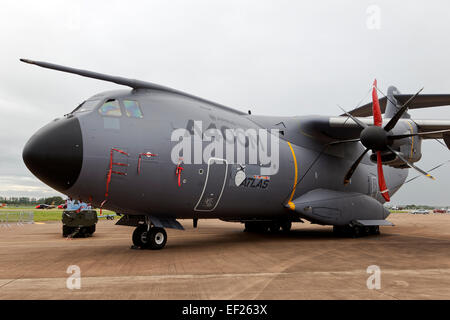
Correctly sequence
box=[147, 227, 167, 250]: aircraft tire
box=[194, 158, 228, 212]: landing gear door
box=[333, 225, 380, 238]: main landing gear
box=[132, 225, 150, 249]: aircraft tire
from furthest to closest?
box=[333, 225, 380, 238]: main landing gear
box=[194, 158, 228, 212]: landing gear door
box=[132, 225, 150, 249]: aircraft tire
box=[147, 227, 167, 250]: aircraft tire

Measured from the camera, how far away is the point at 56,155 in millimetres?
7922

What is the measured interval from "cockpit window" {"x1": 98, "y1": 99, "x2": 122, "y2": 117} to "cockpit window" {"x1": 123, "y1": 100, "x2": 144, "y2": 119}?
203mm

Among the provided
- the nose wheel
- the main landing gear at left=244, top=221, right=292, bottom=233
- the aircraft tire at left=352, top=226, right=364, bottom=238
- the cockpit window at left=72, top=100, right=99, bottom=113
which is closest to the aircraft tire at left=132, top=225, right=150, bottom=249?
the nose wheel

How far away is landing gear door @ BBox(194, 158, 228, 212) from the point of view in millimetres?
10156

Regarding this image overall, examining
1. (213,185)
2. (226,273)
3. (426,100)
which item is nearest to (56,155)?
(213,185)

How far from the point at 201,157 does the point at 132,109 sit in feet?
7.45

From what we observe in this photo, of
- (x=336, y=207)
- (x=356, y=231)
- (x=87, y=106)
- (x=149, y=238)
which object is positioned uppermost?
(x=87, y=106)

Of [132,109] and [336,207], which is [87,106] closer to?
[132,109]

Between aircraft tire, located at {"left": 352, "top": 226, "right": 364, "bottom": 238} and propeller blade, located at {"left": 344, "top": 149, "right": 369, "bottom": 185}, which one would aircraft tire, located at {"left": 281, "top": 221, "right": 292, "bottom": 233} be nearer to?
aircraft tire, located at {"left": 352, "top": 226, "right": 364, "bottom": 238}

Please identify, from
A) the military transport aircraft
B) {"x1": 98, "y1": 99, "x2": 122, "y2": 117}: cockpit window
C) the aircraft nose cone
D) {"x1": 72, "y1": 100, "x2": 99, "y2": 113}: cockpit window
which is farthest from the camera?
{"x1": 72, "y1": 100, "x2": 99, "y2": 113}: cockpit window

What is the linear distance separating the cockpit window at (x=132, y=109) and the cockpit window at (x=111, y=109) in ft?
0.67

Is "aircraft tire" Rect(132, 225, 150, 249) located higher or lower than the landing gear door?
lower

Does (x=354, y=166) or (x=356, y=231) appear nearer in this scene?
(x=354, y=166)
